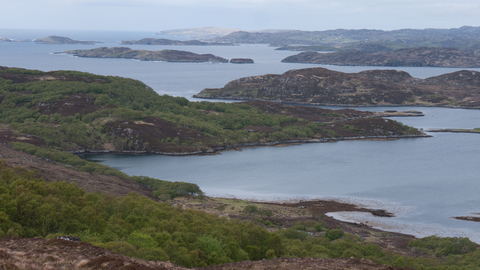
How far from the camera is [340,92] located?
569 feet

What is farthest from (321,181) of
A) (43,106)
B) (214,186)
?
(43,106)

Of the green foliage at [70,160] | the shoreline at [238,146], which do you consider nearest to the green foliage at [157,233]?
the green foliage at [70,160]

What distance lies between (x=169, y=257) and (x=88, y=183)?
29939mm

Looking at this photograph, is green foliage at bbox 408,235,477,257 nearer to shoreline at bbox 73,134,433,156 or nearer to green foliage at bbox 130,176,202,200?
green foliage at bbox 130,176,202,200

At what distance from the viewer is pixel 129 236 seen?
94.6 ft

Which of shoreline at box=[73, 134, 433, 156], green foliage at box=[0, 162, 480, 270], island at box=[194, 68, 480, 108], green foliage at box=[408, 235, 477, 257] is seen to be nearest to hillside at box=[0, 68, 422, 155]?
shoreline at box=[73, 134, 433, 156]

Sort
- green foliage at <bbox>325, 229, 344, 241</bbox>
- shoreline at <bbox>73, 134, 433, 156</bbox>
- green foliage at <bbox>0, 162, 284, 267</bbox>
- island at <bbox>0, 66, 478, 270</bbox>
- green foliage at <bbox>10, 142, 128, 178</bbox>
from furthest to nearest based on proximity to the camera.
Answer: shoreline at <bbox>73, 134, 433, 156</bbox>, green foliage at <bbox>10, 142, 128, 178</bbox>, green foliage at <bbox>325, 229, 344, 241</bbox>, green foliage at <bbox>0, 162, 284, 267</bbox>, island at <bbox>0, 66, 478, 270</bbox>

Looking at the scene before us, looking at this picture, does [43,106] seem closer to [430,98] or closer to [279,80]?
[279,80]

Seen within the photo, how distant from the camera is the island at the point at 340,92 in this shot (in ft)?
549

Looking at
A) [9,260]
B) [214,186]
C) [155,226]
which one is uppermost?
[9,260]

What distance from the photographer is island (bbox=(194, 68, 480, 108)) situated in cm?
16738

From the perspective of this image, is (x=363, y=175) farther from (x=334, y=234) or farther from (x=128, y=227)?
(x=128, y=227)

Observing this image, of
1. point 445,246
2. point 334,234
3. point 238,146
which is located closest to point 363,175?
point 238,146

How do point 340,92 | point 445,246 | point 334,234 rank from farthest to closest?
point 340,92 → point 334,234 → point 445,246
